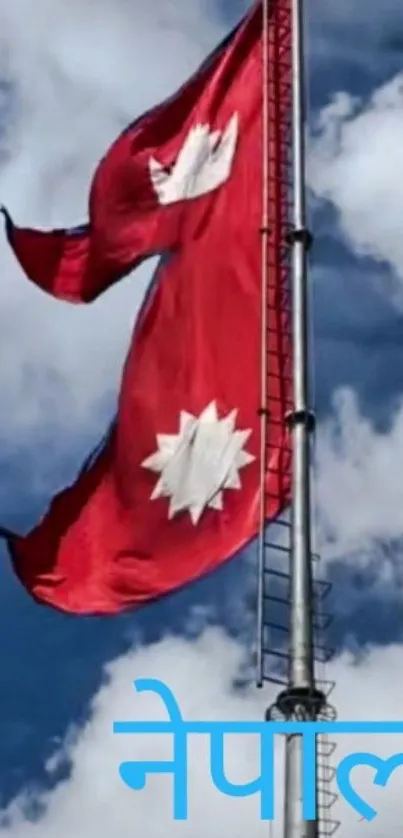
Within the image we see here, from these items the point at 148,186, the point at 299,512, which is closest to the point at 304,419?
the point at 299,512

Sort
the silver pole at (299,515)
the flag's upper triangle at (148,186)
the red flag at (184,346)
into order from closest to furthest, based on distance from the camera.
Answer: the silver pole at (299,515) → the red flag at (184,346) → the flag's upper triangle at (148,186)

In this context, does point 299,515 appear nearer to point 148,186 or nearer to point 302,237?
point 302,237

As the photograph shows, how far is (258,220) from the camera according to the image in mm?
27516

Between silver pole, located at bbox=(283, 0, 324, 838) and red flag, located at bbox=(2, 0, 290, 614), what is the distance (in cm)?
43

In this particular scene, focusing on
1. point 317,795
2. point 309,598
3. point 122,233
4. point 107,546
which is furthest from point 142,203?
point 317,795

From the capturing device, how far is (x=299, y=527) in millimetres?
24406

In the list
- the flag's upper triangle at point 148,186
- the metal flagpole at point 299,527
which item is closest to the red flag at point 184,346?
the flag's upper triangle at point 148,186

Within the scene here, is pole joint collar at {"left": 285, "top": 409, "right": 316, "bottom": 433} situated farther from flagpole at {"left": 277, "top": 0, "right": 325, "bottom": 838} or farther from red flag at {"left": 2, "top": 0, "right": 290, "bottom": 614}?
red flag at {"left": 2, "top": 0, "right": 290, "bottom": 614}

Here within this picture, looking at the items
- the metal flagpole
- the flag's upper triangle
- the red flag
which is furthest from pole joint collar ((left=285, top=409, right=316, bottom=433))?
the flag's upper triangle

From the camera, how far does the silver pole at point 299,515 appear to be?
2264 cm

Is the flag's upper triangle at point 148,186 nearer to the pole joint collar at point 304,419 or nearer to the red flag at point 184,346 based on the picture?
the red flag at point 184,346

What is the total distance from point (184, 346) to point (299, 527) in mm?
4396

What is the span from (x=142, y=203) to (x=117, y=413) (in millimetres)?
3552

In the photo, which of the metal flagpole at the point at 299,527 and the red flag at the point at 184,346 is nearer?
the metal flagpole at the point at 299,527
